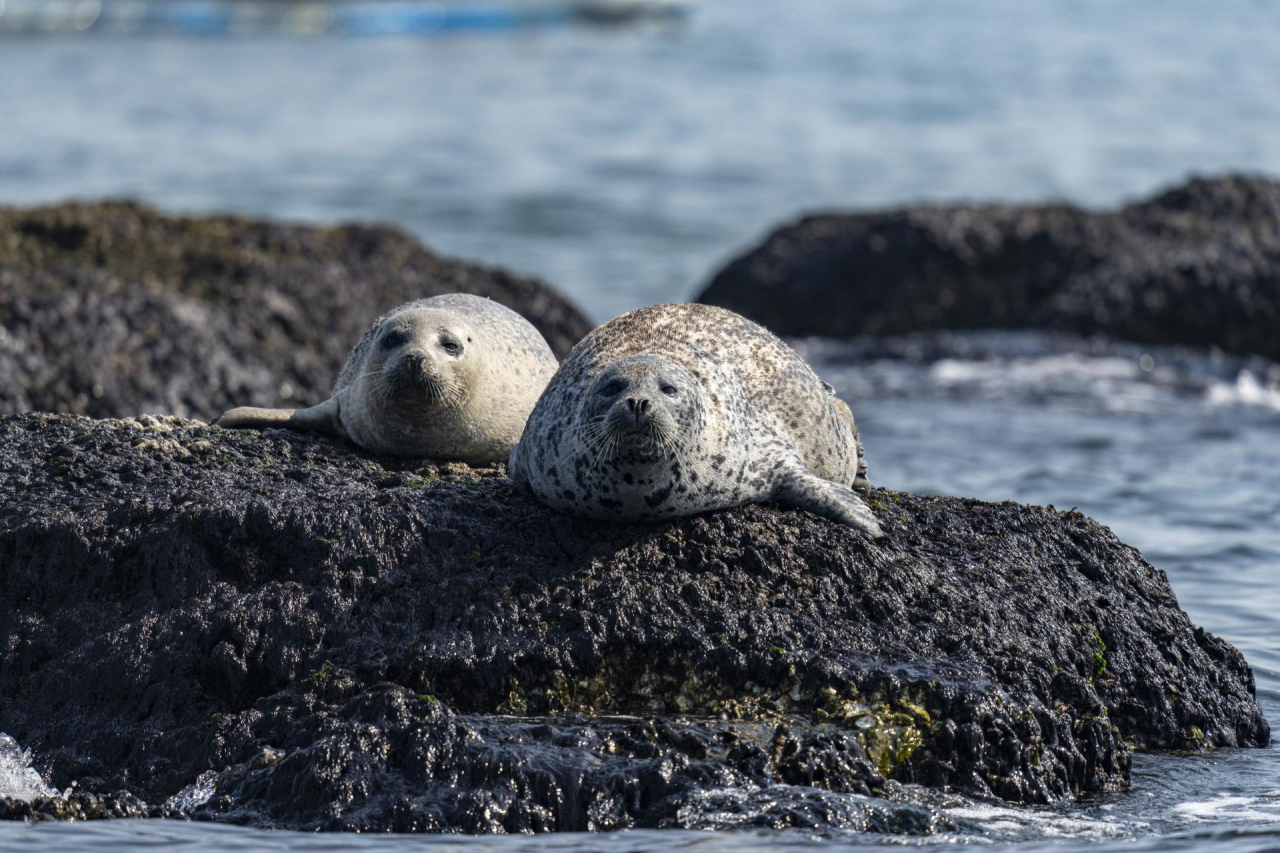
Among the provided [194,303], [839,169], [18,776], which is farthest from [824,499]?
[839,169]

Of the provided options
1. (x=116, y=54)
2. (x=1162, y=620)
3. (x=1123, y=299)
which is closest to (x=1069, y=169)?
(x=1123, y=299)

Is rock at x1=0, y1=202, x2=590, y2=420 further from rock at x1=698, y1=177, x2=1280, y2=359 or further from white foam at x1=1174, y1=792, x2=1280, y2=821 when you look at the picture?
white foam at x1=1174, y1=792, x2=1280, y2=821

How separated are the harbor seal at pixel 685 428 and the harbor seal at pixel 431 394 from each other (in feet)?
2.01

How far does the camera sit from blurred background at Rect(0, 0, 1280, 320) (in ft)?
83.6

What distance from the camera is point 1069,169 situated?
29047 millimetres

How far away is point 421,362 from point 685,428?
1421 millimetres

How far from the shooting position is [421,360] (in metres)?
6.48

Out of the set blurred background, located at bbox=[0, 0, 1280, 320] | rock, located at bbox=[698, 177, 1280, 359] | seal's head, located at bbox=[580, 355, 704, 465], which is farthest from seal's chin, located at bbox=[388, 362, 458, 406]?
blurred background, located at bbox=[0, 0, 1280, 320]

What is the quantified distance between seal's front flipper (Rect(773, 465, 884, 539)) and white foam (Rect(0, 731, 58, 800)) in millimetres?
2585

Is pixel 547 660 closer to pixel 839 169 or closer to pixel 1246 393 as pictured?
pixel 1246 393

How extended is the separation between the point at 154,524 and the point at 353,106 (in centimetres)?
3555

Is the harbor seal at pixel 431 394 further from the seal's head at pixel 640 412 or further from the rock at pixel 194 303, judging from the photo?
the rock at pixel 194 303

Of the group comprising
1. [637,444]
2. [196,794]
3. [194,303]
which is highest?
[194,303]

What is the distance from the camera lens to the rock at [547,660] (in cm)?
465
